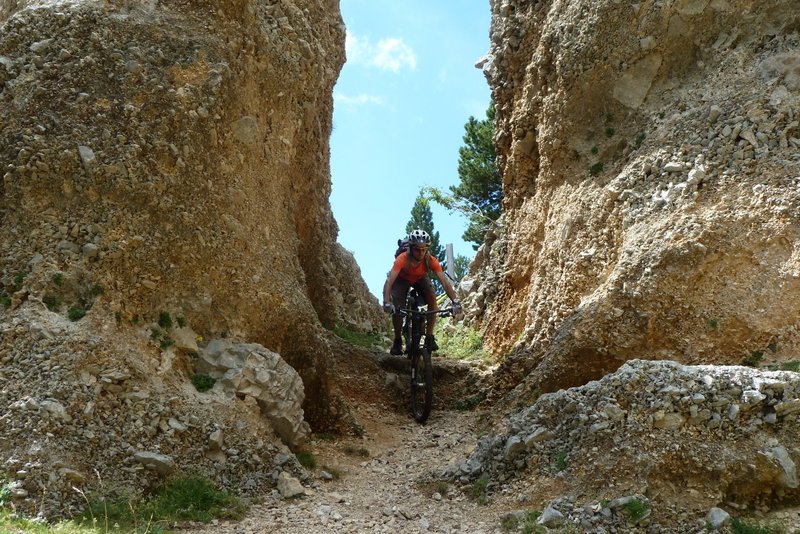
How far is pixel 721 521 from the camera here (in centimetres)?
698

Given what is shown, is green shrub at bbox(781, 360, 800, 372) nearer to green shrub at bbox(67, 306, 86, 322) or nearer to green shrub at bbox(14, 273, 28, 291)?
green shrub at bbox(67, 306, 86, 322)

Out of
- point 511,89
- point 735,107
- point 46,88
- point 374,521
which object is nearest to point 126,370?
point 374,521

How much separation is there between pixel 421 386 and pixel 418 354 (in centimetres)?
53

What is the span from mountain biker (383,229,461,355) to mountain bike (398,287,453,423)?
113 millimetres

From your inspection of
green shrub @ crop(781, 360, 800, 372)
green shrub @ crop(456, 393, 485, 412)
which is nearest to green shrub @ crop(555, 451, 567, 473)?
green shrub @ crop(781, 360, 800, 372)

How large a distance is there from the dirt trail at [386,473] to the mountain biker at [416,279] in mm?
1296

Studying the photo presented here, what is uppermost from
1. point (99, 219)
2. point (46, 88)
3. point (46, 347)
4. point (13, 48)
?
point (13, 48)

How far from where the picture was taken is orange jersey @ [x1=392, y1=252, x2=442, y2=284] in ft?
41.5

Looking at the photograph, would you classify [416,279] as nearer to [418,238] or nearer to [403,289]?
[403,289]

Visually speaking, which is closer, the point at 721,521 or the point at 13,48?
the point at 721,521

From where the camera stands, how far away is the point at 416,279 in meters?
13.0

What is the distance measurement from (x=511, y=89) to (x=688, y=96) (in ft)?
17.7

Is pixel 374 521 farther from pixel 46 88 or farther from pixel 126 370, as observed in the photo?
pixel 46 88

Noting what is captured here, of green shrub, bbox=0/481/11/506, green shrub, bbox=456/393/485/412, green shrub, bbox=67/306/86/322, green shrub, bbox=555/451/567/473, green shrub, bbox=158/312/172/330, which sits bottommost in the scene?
green shrub, bbox=0/481/11/506
